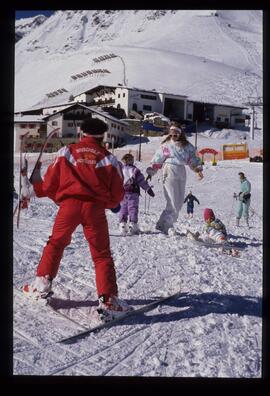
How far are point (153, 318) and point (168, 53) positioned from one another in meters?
51.4

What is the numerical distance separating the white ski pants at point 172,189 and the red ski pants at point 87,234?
83.0 inches

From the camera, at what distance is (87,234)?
9.70 feet

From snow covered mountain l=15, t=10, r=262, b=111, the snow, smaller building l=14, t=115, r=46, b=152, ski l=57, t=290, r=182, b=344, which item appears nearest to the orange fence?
snow covered mountain l=15, t=10, r=262, b=111

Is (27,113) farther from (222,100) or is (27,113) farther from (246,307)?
(222,100)

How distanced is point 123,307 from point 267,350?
0.91 metres

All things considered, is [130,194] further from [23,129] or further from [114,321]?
[114,321]

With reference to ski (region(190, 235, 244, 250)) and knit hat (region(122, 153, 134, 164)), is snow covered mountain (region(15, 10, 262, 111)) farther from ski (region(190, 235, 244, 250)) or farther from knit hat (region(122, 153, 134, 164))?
ski (region(190, 235, 244, 250))

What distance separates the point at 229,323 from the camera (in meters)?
2.89

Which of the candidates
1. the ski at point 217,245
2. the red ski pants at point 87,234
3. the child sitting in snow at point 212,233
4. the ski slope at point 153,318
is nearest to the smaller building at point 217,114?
the child sitting in snow at point 212,233

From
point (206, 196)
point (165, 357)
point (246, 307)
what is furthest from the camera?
point (206, 196)

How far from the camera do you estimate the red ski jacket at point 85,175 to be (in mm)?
2895

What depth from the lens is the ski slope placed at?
2.56 meters
